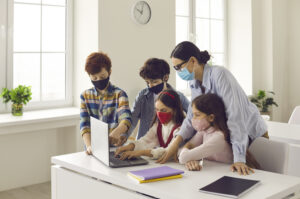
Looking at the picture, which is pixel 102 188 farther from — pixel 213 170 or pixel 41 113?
pixel 41 113

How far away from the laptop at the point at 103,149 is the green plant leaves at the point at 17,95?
187cm

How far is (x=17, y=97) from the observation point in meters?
3.79

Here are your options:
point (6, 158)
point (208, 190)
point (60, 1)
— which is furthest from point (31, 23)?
point (208, 190)

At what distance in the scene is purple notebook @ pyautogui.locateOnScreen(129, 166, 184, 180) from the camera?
5.83 feet

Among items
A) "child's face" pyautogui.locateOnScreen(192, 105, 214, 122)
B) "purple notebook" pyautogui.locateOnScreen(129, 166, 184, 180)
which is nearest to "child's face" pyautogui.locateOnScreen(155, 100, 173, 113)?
"child's face" pyautogui.locateOnScreen(192, 105, 214, 122)

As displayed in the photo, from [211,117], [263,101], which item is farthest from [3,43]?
[263,101]

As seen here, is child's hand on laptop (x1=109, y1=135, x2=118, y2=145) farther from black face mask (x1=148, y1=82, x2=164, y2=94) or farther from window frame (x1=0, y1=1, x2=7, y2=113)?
window frame (x1=0, y1=1, x2=7, y2=113)

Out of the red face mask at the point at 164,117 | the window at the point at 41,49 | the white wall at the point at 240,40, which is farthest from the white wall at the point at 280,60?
the red face mask at the point at 164,117

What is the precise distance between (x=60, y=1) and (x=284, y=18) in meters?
3.67

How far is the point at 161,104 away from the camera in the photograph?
7.41 ft

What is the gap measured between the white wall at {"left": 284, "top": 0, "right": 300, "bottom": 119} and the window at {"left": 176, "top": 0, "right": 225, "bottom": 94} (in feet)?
3.61

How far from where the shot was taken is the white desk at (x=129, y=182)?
1627mm

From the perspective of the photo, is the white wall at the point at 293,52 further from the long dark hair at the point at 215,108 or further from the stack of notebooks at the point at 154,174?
the stack of notebooks at the point at 154,174

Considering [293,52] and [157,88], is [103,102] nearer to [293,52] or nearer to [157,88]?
[157,88]
